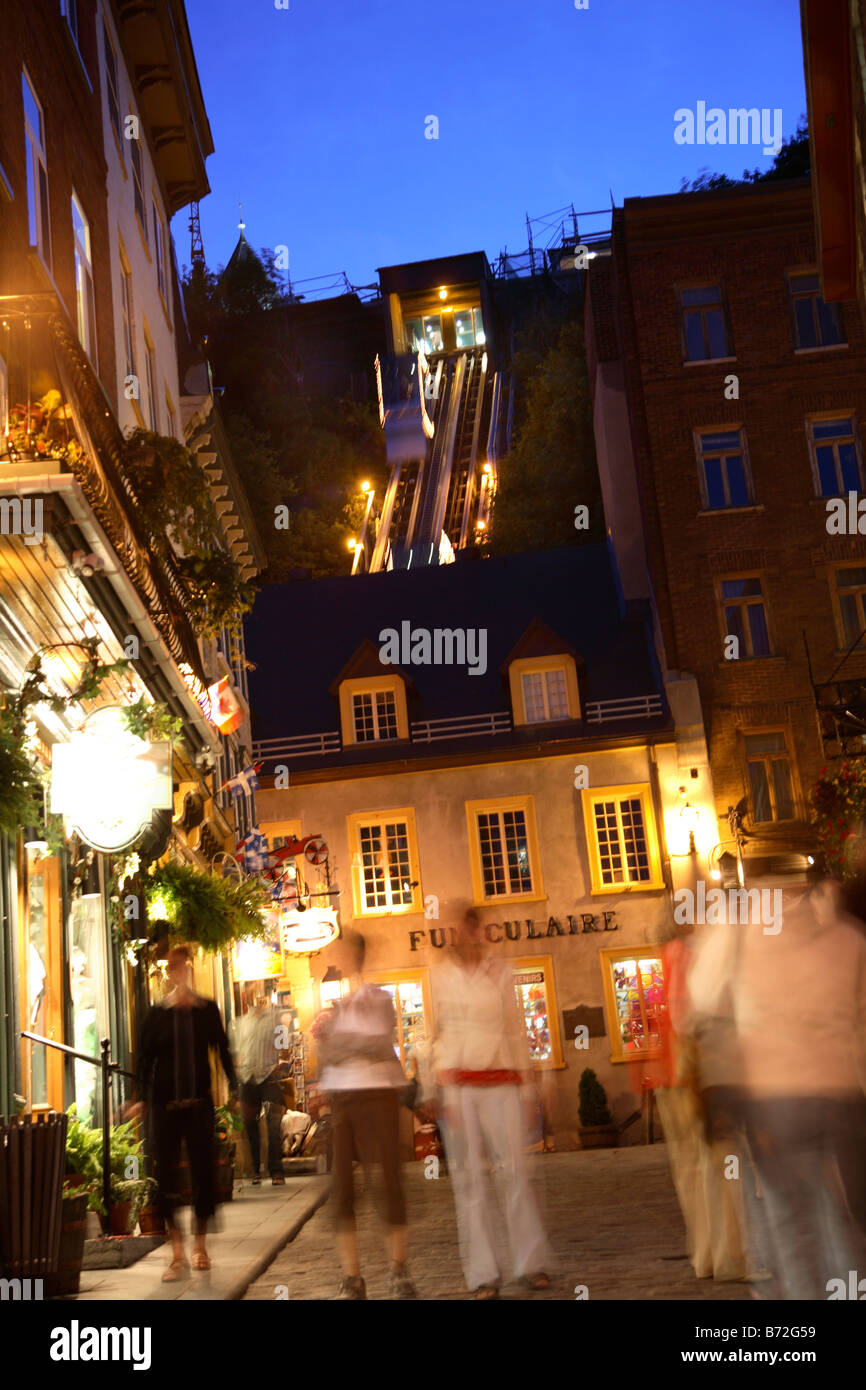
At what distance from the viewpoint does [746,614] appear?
3288 cm

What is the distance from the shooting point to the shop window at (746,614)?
3269 centimetres

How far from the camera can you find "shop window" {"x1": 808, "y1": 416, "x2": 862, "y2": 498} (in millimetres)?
33469

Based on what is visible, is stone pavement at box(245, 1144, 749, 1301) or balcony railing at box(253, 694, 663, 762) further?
balcony railing at box(253, 694, 663, 762)

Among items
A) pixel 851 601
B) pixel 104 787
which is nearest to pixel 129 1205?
pixel 104 787

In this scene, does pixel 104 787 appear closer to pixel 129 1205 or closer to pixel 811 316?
pixel 129 1205

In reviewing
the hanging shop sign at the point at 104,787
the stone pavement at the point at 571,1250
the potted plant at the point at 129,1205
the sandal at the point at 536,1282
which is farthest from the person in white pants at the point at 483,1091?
the potted plant at the point at 129,1205

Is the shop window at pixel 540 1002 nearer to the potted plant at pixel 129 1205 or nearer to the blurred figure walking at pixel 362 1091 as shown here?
the potted plant at pixel 129 1205

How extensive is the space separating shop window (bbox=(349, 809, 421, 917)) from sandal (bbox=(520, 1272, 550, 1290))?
23767 mm

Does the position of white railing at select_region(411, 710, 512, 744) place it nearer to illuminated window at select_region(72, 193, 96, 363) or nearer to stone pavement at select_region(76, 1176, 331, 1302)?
stone pavement at select_region(76, 1176, 331, 1302)

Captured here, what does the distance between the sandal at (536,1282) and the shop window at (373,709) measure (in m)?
25.9

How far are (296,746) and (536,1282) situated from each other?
2654 cm

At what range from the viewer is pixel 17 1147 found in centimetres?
873

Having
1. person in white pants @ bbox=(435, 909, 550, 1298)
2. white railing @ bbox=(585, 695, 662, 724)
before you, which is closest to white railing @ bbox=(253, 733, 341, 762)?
white railing @ bbox=(585, 695, 662, 724)
